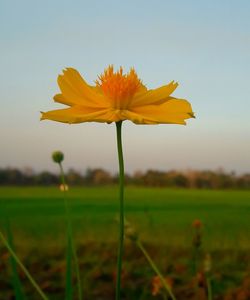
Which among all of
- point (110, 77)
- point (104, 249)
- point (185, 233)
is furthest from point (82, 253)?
point (110, 77)

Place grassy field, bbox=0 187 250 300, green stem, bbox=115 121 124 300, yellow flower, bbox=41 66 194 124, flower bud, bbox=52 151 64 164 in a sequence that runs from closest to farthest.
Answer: green stem, bbox=115 121 124 300
yellow flower, bbox=41 66 194 124
flower bud, bbox=52 151 64 164
grassy field, bbox=0 187 250 300

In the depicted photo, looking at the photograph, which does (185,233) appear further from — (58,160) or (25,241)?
(58,160)

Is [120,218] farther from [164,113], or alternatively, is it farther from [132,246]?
[132,246]

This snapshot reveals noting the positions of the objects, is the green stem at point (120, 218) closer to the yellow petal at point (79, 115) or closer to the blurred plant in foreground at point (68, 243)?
the yellow petal at point (79, 115)

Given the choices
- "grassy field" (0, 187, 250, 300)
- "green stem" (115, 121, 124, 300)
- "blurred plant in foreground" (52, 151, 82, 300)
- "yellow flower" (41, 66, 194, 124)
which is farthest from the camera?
"grassy field" (0, 187, 250, 300)

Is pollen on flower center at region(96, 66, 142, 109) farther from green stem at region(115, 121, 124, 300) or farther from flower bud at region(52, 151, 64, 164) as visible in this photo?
flower bud at region(52, 151, 64, 164)

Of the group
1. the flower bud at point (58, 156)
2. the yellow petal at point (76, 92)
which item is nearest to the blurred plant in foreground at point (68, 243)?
the flower bud at point (58, 156)

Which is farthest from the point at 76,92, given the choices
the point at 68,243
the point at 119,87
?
the point at 68,243

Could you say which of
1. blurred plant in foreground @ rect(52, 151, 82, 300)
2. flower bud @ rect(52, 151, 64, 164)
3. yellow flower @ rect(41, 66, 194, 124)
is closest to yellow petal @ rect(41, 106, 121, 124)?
yellow flower @ rect(41, 66, 194, 124)
